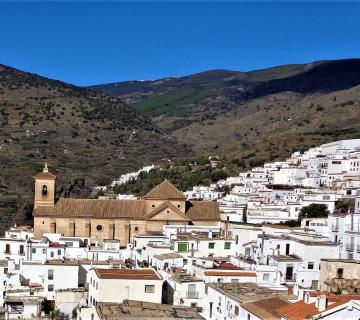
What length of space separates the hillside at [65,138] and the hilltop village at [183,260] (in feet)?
85.5

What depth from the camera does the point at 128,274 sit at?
101ft

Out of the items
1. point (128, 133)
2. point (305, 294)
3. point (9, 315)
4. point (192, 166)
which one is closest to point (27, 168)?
point (192, 166)

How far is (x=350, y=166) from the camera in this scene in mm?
73125

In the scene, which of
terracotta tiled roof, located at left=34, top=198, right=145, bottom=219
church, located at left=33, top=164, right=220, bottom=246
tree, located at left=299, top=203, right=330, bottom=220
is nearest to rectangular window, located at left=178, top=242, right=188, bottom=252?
church, located at left=33, top=164, right=220, bottom=246

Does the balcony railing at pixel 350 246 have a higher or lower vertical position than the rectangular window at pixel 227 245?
higher

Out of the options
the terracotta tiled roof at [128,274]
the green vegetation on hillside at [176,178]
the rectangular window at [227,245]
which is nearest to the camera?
the terracotta tiled roof at [128,274]

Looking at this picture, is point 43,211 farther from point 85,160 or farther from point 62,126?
point 62,126

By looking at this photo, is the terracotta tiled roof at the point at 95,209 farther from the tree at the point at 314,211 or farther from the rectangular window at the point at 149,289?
the rectangular window at the point at 149,289

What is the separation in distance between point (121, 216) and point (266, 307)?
2840 cm

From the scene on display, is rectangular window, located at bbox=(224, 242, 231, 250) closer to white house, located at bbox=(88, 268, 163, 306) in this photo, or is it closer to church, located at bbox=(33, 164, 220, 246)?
church, located at bbox=(33, 164, 220, 246)

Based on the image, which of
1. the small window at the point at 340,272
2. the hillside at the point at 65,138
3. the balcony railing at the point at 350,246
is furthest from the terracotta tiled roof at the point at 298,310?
the hillside at the point at 65,138

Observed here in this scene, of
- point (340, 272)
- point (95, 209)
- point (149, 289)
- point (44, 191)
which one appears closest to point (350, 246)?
point (340, 272)

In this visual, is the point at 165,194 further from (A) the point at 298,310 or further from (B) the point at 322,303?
(B) the point at 322,303

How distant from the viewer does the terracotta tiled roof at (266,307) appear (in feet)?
74.9
